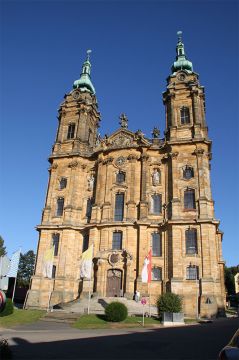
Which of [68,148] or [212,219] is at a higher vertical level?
[68,148]

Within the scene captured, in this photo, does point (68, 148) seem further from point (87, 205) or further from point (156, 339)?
point (156, 339)

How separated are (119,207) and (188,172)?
952 centimetres

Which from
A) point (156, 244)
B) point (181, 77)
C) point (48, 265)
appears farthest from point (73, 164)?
point (181, 77)

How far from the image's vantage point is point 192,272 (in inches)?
1341

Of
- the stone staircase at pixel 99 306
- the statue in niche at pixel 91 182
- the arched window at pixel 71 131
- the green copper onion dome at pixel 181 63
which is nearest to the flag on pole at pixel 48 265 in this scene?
the stone staircase at pixel 99 306

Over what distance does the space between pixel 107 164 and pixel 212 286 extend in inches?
783

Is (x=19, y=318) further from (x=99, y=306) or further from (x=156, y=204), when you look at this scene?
(x=156, y=204)

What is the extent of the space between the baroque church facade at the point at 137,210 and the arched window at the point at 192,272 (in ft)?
0.34

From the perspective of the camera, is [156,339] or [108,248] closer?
[156,339]

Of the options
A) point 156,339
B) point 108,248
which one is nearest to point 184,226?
point 108,248

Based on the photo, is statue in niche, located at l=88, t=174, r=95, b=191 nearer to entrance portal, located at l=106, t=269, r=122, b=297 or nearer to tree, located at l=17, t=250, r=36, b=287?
entrance portal, located at l=106, t=269, r=122, b=297

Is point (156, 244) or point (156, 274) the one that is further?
point (156, 244)

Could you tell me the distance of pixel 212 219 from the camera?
35.4 metres

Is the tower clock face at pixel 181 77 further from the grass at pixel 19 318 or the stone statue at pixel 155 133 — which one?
the grass at pixel 19 318
